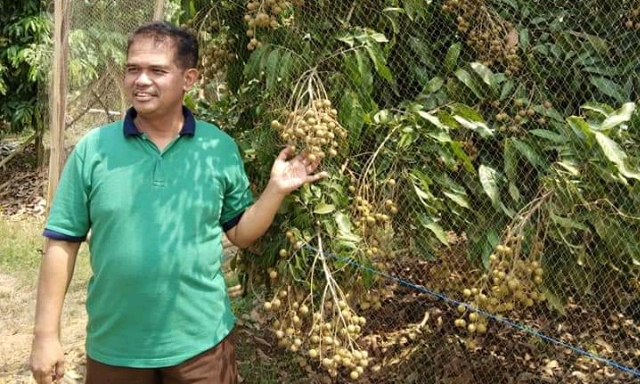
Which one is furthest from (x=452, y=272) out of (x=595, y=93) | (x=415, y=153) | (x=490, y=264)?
(x=595, y=93)

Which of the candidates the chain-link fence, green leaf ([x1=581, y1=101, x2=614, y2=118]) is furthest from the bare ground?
green leaf ([x1=581, y1=101, x2=614, y2=118])

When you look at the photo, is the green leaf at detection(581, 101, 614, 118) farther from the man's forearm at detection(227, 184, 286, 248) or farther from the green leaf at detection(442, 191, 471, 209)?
the man's forearm at detection(227, 184, 286, 248)

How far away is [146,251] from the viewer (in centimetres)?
148

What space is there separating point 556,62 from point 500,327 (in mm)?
1070

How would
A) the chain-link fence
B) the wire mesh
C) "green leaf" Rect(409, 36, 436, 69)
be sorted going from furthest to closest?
1. the wire mesh
2. "green leaf" Rect(409, 36, 436, 69)
3. the chain-link fence

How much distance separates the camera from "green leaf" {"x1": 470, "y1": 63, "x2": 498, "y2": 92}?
6.31 ft

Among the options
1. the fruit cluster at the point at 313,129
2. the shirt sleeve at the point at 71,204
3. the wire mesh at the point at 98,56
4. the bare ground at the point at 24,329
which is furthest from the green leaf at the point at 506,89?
the bare ground at the point at 24,329

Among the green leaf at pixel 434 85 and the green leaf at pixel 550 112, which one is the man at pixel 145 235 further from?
the green leaf at pixel 550 112

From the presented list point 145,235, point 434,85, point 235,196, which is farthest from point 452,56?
point 145,235

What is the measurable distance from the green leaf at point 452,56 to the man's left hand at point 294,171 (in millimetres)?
529

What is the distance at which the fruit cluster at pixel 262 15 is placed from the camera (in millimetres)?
1856

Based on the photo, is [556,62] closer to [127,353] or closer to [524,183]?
[524,183]

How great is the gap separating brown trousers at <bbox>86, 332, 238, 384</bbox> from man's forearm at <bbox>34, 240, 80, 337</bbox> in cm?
13

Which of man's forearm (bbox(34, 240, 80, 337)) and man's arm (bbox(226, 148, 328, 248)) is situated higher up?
man's arm (bbox(226, 148, 328, 248))
